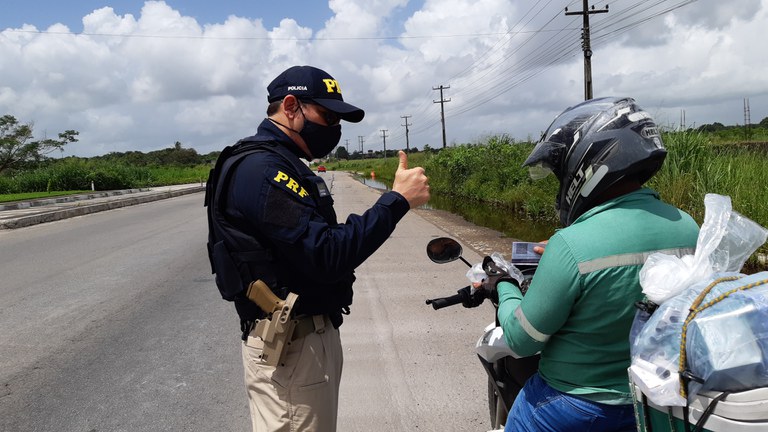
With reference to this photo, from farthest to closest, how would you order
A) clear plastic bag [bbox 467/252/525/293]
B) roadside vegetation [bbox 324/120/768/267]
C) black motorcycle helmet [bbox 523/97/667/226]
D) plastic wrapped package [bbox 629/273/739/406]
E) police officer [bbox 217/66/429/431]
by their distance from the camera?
roadside vegetation [bbox 324/120/768/267]
clear plastic bag [bbox 467/252/525/293]
police officer [bbox 217/66/429/431]
black motorcycle helmet [bbox 523/97/667/226]
plastic wrapped package [bbox 629/273/739/406]

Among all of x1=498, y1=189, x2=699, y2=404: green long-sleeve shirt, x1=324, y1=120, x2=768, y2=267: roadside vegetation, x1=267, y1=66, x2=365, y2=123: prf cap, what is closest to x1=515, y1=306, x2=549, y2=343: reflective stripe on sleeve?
x1=498, y1=189, x2=699, y2=404: green long-sleeve shirt

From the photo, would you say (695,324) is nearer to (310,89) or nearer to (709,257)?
(709,257)

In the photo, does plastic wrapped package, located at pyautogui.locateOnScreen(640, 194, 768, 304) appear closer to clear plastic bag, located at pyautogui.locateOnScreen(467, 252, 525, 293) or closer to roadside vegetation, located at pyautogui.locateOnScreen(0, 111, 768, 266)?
clear plastic bag, located at pyautogui.locateOnScreen(467, 252, 525, 293)

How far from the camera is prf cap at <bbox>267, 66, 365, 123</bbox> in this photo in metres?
2.18

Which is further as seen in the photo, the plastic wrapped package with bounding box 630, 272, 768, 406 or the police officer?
the police officer

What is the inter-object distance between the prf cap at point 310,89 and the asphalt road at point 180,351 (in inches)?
84.8

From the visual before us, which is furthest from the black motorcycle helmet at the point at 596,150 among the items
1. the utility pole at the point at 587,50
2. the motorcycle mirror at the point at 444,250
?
the utility pole at the point at 587,50

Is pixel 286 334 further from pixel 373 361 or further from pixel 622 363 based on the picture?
pixel 373 361

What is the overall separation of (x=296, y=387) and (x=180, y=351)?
3233 mm

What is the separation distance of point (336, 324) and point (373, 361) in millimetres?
2499

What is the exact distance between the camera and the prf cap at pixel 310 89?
2.18 m

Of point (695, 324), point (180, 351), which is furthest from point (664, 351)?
point (180, 351)

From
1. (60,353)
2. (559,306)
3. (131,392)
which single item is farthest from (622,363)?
(60,353)

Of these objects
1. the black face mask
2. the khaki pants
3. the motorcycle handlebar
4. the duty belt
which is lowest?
the khaki pants
